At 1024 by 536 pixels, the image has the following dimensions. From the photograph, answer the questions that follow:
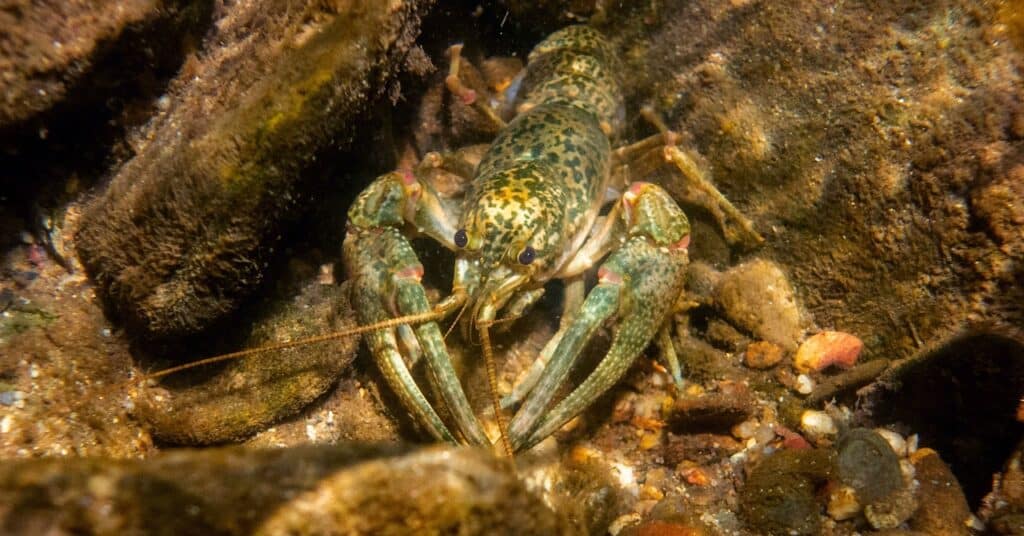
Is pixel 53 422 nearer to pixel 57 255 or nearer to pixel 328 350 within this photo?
pixel 57 255

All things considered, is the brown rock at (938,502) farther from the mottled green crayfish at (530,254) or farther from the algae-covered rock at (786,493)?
the mottled green crayfish at (530,254)

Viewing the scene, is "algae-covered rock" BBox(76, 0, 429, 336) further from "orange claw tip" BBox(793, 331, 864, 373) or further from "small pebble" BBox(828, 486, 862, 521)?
"small pebble" BBox(828, 486, 862, 521)

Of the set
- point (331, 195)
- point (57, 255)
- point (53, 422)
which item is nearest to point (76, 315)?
point (57, 255)

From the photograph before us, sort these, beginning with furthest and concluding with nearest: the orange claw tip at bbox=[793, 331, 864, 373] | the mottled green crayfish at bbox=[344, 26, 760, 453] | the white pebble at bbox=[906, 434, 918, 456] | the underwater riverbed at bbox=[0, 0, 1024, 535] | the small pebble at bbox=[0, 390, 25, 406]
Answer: the orange claw tip at bbox=[793, 331, 864, 373] → the white pebble at bbox=[906, 434, 918, 456] → the mottled green crayfish at bbox=[344, 26, 760, 453] → the underwater riverbed at bbox=[0, 0, 1024, 535] → the small pebble at bbox=[0, 390, 25, 406]

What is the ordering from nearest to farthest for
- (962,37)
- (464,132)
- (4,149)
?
(4,149) → (962,37) → (464,132)

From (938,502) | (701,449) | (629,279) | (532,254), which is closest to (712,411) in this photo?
(701,449)

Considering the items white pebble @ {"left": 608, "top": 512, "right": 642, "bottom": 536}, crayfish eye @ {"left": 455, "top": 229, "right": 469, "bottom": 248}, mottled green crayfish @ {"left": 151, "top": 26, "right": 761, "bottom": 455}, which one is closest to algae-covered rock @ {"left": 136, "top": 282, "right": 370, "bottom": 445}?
mottled green crayfish @ {"left": 151, "top": 26, "right": 761, "bottom": 455}

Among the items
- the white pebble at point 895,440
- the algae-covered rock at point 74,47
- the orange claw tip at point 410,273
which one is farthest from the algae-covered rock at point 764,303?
the algae-covered rock at point 74,47
